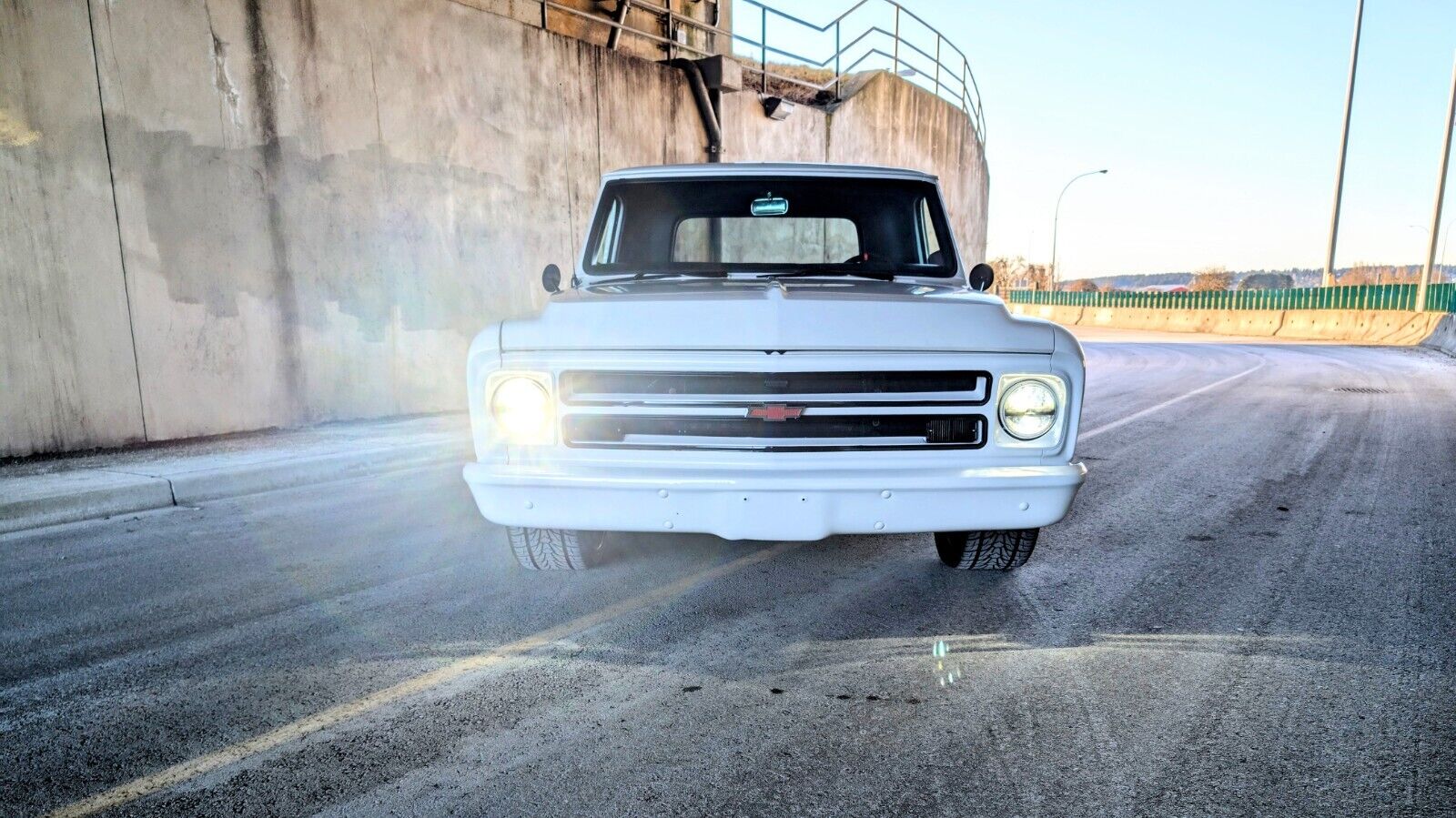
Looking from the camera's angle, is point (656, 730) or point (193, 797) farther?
point (656, 730)

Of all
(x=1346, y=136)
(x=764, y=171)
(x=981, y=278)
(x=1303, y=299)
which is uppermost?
(x=1346, y=136)

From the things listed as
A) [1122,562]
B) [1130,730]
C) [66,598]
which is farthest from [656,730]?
[66,598]

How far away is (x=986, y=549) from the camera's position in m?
3.55

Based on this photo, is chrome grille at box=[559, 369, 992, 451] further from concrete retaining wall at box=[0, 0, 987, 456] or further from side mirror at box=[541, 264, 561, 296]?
concrete retaining wall at box=[0, 0, 987, 456]

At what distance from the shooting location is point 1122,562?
12.6ft

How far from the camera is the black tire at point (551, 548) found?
11.5 ft

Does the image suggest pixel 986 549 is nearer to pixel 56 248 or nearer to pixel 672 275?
pixel 672 275

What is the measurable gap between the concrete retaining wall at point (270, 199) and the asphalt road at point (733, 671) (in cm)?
203

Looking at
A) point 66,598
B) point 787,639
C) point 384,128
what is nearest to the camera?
point 787,639

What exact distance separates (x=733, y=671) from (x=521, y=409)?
1160 millimetres

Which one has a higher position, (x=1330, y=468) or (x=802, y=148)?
(x=802, y=148)

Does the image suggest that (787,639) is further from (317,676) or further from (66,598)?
(66,598)

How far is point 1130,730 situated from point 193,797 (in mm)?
2399

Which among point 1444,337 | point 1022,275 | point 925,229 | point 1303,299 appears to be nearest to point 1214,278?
point 1022,275
